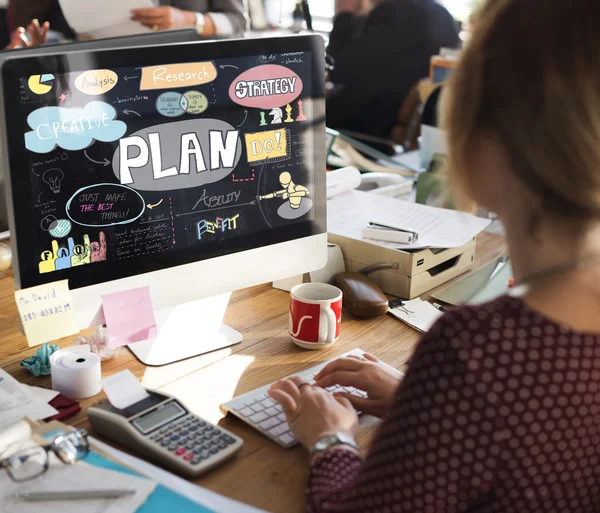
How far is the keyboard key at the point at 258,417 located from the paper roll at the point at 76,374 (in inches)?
9.6

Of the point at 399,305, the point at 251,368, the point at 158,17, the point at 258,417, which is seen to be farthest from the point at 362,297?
the point at 158,17

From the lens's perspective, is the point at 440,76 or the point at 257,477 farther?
the point at 440,76

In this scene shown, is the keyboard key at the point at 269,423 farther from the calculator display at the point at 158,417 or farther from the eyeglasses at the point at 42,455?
the eyeglasses at the point at 42,455

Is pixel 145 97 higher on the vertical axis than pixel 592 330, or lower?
higher

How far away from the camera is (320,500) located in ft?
2.61

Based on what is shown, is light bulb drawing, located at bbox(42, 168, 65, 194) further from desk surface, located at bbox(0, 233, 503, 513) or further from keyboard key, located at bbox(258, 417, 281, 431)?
keyboard key, located at bbox(258, 417, 281, 431)

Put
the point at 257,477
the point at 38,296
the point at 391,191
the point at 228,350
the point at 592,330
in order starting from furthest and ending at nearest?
the point at 391,191 < the point at 228,350 < the point at 38,296 < the point at 257,477 < the point at 592,330

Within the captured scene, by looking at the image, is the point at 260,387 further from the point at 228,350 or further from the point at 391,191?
the point at 391,191

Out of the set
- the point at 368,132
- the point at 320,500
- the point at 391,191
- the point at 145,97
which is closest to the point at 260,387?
the point at 320,500

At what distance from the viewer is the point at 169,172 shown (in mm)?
1107

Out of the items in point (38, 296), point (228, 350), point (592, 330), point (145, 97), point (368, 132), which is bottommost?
point (368, 132)

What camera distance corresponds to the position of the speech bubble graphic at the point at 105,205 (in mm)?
1039

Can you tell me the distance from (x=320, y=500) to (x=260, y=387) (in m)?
0.30

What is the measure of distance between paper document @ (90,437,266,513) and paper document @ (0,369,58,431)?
141mm
